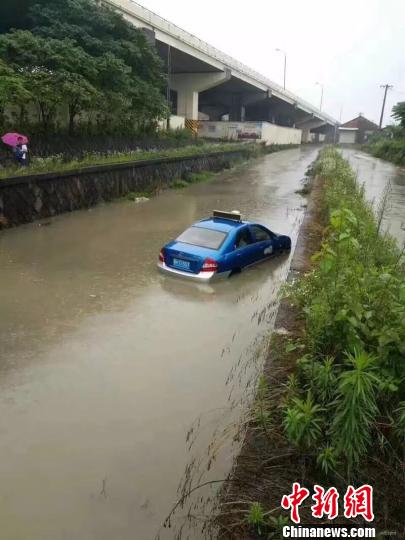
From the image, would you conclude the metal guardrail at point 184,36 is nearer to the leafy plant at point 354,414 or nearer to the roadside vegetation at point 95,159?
the roadside vegetation at point 95,159

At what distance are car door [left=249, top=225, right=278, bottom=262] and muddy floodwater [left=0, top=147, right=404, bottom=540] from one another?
36cm

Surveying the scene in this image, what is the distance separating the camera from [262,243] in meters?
10.9

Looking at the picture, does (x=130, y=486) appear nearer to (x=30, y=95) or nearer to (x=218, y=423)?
(x=218, y=423)

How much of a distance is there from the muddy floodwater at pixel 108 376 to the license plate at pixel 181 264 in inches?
12.5

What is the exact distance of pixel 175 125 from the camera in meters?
36.8

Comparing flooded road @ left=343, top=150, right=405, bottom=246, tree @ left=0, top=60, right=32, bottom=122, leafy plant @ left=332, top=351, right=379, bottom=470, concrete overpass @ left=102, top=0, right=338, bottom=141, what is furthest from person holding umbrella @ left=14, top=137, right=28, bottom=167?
leafy plant @ left=332, top=351, right=379, bottom=470

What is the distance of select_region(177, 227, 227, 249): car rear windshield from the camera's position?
31.6ft

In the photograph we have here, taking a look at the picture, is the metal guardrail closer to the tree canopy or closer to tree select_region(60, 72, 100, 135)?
the tree canopy

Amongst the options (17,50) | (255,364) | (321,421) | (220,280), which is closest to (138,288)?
(220,280)

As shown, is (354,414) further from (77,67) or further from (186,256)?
(77,67)

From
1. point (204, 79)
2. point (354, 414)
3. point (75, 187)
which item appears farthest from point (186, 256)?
point (204, 79)

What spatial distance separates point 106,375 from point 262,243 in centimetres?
607

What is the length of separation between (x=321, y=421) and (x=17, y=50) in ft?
61.9

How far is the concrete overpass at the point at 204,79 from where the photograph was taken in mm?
31766
